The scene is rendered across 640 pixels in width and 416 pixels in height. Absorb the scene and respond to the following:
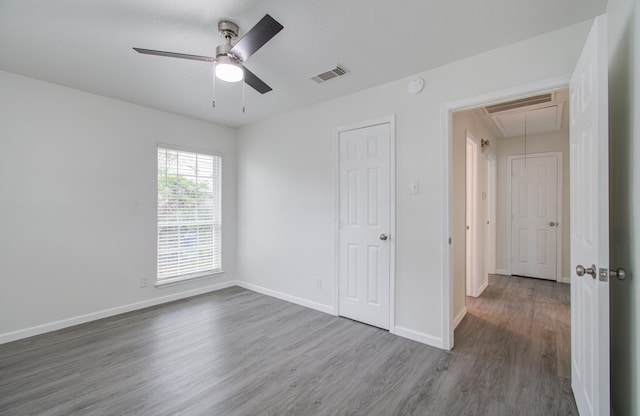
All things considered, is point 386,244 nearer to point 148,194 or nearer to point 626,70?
point 626,70

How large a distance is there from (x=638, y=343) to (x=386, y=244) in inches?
75.2

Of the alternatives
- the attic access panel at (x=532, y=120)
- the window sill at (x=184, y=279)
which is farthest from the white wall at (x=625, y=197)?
the window sill at (x=184, y=279)

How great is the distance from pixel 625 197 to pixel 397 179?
5.47 feet

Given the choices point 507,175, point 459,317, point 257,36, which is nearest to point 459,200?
point 459,317

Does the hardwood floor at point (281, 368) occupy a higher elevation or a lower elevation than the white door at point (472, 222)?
lower

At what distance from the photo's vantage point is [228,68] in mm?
1984

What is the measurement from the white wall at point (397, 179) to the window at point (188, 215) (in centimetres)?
44

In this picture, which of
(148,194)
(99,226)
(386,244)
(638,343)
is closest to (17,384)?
(99,226)

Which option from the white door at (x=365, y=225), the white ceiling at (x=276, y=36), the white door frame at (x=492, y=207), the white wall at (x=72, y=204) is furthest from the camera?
the white door frame at (x=492, y=207)

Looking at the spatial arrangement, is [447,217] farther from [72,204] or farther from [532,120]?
[72,204]

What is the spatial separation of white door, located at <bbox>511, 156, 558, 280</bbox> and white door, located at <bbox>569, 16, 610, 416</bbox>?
403 cm

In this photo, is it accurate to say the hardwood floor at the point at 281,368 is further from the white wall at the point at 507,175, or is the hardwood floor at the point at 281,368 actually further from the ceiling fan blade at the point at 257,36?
the ceiling fan blade at the point at 257,36

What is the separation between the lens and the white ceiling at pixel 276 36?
1872 mm

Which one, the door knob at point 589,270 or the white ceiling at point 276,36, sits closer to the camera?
the door knob at point 589,270
